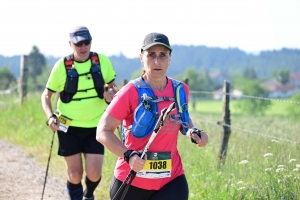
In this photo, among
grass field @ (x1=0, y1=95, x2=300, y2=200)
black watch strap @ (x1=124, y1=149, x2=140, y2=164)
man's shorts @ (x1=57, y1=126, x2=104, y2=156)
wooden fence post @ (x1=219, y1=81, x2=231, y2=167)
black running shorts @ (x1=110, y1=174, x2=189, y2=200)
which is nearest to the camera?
black watch strap @ (x1=124, y1=149, x2=140, y2=164)

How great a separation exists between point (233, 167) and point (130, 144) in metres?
2.86

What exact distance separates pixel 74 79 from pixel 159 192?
246cm

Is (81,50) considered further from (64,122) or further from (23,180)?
(23,180)

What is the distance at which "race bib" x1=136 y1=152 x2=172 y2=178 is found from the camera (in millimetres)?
4387

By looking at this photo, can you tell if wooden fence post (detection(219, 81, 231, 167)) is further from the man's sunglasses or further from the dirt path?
the man's sunglasses

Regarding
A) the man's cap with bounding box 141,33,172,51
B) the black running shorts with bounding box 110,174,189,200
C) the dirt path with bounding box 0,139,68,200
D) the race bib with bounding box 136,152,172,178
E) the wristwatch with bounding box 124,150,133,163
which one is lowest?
the dirt path with bounding box 0,139,68,200

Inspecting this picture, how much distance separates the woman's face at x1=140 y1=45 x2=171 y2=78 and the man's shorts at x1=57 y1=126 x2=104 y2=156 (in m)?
2.50

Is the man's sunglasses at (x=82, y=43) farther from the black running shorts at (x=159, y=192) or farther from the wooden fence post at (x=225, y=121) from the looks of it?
the black running shorts at (x=159, y=192)

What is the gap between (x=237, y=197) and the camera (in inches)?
248

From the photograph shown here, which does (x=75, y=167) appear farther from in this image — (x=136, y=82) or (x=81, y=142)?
(x=136, y=82)

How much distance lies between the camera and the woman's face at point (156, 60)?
4375 millimetres

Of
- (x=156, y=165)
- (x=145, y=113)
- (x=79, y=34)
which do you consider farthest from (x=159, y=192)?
(x=79, y=34)

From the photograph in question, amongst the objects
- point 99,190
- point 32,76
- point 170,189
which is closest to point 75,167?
point 99,190

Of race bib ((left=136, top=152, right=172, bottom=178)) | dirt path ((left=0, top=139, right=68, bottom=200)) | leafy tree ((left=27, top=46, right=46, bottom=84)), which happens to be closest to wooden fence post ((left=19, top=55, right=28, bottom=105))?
dirt path ((left=0, top=139, right=68, bottom=200))
